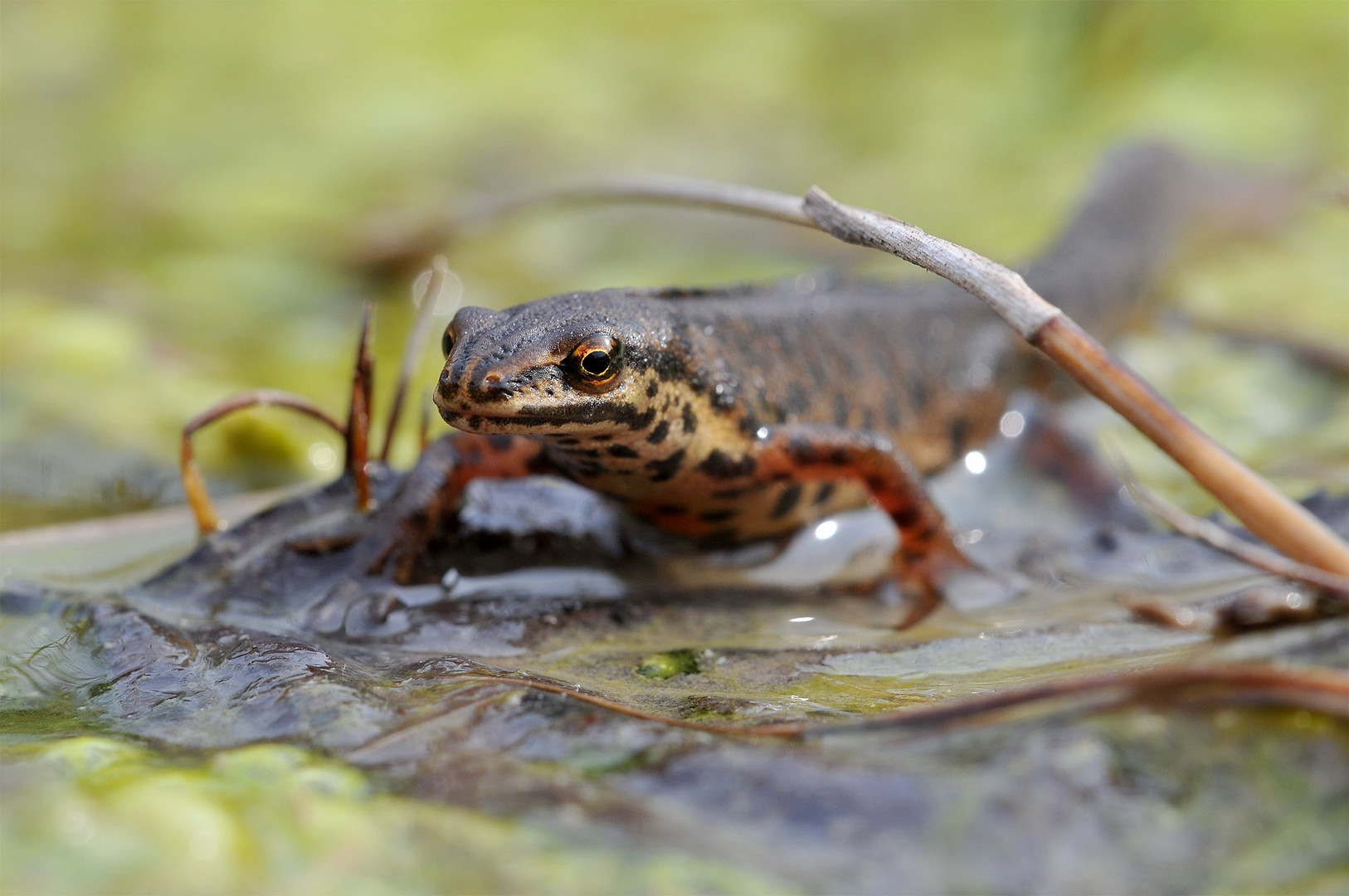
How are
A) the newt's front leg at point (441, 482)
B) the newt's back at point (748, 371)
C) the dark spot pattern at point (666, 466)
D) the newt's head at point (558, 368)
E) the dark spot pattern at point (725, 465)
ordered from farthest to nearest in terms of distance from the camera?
the dark spot pattern at point (725, 465) < the dark spot pattern at point (666, 466) < the newt's front leg at point (441, 482) < the newt's back at point (748, 371) < the newt's head at point (558, 368)

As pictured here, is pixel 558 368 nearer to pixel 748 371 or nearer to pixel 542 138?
pixel 748 371

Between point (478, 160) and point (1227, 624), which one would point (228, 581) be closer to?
point (1227, 624)

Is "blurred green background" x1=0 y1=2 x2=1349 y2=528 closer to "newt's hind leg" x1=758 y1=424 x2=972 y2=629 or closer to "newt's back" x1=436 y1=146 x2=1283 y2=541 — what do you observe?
"newt's back" x1=436 y1=146 x2=1283 y2=541

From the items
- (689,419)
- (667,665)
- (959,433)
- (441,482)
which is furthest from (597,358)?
(959,433)

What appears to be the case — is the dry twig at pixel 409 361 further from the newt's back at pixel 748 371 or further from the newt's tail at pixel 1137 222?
the newt's tail at pixel 1137 222

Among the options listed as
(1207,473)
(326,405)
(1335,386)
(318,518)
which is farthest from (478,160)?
(1207,473)

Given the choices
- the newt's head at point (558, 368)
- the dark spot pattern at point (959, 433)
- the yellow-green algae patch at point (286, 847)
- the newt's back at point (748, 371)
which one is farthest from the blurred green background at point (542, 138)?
the yellow-green algae patch at point (286, 847)
